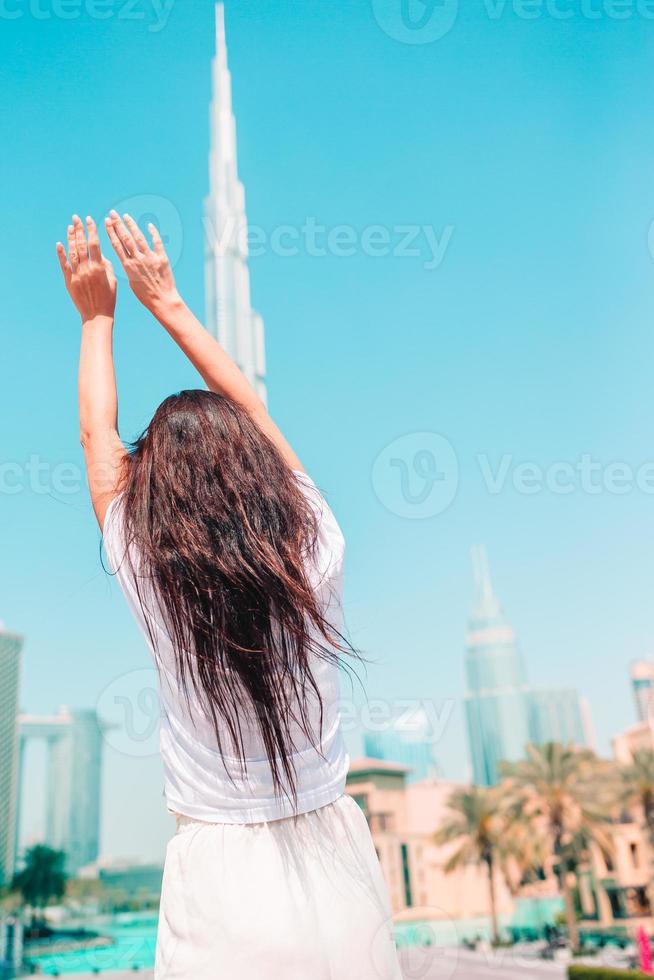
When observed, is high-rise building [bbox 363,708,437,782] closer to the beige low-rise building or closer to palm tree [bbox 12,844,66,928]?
the beige low-rise building

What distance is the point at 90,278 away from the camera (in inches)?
A: 62.2

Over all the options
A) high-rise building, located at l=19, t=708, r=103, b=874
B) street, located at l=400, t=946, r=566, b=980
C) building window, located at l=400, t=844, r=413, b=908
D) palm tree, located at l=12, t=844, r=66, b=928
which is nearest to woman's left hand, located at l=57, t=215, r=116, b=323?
street, located at l=400, t=946, r=566, b=980

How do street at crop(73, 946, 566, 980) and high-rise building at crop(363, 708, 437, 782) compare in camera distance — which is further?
high-rise building at crop(363, 708, 437, 782)

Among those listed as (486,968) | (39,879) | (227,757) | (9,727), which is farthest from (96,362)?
(9,727)

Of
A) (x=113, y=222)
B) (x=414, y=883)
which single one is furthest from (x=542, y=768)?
(x=414, y=883)

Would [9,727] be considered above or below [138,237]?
above

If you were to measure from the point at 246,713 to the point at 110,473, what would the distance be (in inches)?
17.4

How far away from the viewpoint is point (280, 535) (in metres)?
1.21

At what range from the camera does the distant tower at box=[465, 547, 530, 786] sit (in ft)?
500

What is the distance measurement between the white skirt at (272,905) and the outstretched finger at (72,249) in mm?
1014

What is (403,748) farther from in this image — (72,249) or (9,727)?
(72,249)

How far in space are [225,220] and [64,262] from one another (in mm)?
41170

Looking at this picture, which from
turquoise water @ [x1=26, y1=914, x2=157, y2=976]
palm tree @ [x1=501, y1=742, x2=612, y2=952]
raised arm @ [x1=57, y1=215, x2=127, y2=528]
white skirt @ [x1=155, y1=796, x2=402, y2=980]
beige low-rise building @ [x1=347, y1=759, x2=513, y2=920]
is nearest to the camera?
white skirt @ [x1=155, y1=796, x2=402, y2=980]

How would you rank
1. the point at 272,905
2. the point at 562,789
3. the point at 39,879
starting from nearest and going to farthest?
the point at 272,905 < the point at 562,789 < the point at 39,879
